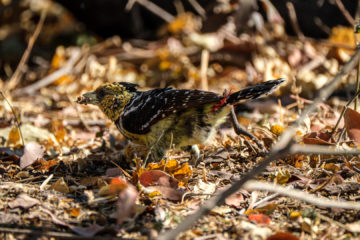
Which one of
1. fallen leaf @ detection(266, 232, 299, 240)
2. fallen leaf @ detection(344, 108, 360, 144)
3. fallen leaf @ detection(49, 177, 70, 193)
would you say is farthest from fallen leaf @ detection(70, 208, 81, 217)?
fallen leaf @ detection(344, 108, 360, 144)

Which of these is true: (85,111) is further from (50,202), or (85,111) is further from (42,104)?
(50,202)

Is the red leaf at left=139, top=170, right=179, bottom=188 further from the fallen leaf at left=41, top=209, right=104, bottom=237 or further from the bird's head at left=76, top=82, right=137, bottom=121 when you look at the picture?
the bird's head at left=76, top=82, right=137, bottom=121

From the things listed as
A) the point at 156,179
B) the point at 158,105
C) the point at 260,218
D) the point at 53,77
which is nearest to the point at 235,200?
the point at 260,218

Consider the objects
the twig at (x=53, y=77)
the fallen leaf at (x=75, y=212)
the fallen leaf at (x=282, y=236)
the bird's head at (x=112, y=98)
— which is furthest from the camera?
the twig at (x=53, y=77)

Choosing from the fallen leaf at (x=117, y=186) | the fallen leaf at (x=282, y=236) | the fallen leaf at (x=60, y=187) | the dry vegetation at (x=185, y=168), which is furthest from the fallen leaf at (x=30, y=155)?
the fallen leaf at (x=282, y=236)

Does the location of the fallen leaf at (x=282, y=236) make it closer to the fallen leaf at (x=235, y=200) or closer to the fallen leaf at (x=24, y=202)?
the fallen leaf at (x=235, y=200)

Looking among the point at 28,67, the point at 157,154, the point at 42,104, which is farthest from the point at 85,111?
the point at 28,67

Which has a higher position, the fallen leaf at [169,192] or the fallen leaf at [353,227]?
the fallen leaf at [169,192]
